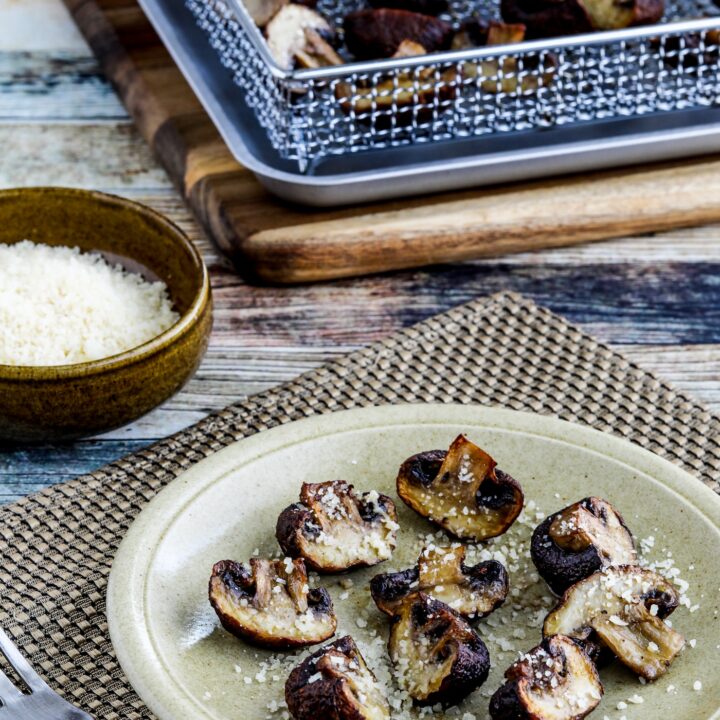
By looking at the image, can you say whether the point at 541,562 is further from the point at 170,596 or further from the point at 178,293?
the point at 178,293

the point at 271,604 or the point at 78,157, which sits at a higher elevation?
the point at 271,604

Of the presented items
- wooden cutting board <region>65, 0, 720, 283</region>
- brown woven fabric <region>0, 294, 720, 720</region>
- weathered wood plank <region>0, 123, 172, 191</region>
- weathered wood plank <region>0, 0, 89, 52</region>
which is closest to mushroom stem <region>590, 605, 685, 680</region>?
brown woven fabric <region>0, 294, 720, 720</region>

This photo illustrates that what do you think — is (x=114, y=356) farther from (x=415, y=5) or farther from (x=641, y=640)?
(x=415, y=5)

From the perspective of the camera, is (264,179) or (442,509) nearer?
(442,509)

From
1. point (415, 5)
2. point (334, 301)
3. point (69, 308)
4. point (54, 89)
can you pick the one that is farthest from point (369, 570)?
point (54, 89)

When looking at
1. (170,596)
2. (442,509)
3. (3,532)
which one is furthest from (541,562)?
(3,532)

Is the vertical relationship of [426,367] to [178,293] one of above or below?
below
